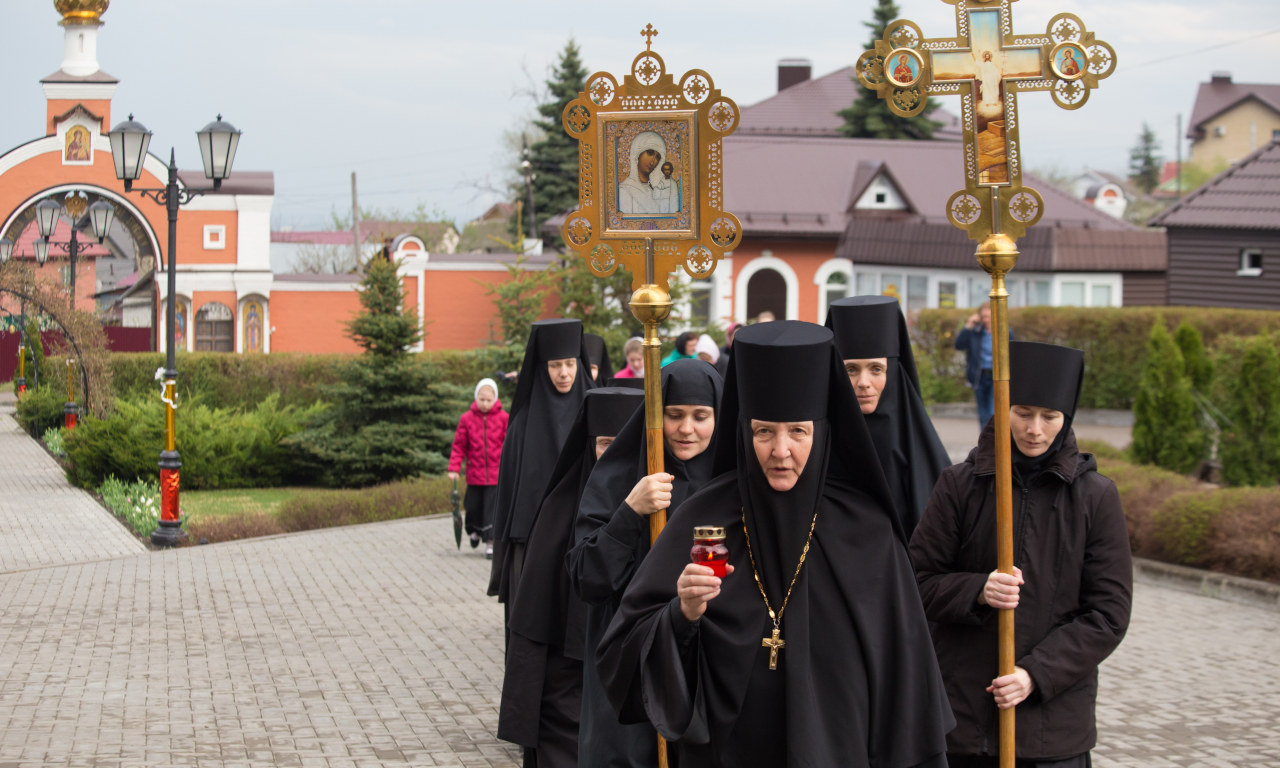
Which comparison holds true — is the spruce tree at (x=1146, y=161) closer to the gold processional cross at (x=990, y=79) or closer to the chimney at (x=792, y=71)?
the chimney at (x=792, y=71)

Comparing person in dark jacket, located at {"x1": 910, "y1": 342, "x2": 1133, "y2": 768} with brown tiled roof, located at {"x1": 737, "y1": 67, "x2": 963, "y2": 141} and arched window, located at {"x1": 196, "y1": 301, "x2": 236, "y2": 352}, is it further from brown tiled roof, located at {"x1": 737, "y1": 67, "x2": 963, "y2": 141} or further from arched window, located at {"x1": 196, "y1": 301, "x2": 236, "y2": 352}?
brown tiled roof, located at {"x1": 737, "y1": 67, "x2": 963, "y2": 141}

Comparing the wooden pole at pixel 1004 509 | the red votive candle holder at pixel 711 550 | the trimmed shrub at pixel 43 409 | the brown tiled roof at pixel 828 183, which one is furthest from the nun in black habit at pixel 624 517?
the brown tiled roof at pixel 828 183

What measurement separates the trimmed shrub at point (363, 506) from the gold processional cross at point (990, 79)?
12.6 m

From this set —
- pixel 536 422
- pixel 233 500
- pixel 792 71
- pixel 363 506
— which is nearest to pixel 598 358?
pixel 536 422

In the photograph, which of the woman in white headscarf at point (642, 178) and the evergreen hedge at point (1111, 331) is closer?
the woman in white headscarf at point (642, 178)

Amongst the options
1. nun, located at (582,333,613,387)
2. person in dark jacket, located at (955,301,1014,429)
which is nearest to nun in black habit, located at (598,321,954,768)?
nun, located at (582,333,613,387)

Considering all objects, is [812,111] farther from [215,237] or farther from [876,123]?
[215,237]

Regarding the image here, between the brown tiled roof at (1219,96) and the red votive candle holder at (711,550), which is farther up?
the brown tiled roof at (1219,96)

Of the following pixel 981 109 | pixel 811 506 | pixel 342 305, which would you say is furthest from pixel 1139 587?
pixel 342 305

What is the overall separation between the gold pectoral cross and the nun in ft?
16.7

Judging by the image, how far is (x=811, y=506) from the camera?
351 cm

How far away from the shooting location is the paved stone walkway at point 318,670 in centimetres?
741

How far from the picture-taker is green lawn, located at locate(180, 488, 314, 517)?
18.8 metres

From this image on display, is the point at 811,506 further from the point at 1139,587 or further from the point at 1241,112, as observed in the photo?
the point at 1241,112
